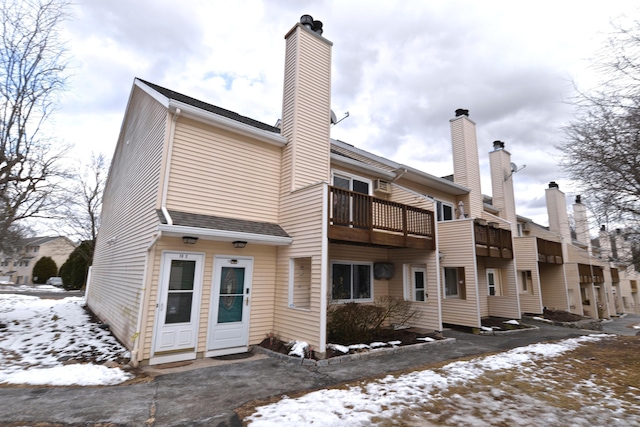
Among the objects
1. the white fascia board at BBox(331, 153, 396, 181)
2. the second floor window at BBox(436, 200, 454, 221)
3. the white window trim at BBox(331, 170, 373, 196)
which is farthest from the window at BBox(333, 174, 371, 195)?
the second floor window at BBox(436, 200, 454, 221)

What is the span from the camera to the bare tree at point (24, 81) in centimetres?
999

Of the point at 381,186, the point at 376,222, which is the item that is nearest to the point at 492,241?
the point at 381,186

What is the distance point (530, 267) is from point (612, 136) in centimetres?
1119

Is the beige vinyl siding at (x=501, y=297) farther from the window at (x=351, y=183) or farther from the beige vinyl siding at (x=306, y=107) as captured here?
the beige vinyl siding at (x=306, y=107)

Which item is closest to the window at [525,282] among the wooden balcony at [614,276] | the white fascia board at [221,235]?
the wooden balcony at [614,276]

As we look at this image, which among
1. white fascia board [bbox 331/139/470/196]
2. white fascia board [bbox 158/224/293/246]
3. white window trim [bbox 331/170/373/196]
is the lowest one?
white fascia board [bbox 158/224/293/246]

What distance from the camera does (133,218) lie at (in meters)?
9.11

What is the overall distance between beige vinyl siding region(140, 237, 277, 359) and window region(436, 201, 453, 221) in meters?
9.05

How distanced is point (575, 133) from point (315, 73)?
24.7 feet

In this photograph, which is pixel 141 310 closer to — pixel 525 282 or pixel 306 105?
pixel 306 105

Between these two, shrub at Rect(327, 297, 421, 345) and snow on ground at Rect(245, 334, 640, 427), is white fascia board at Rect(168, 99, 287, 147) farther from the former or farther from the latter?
snow on ground at Rect(245, 334, 640, 427)

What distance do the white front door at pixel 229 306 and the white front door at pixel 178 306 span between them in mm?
392

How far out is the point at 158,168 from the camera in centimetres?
734

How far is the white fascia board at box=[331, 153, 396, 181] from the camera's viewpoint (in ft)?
33.9
